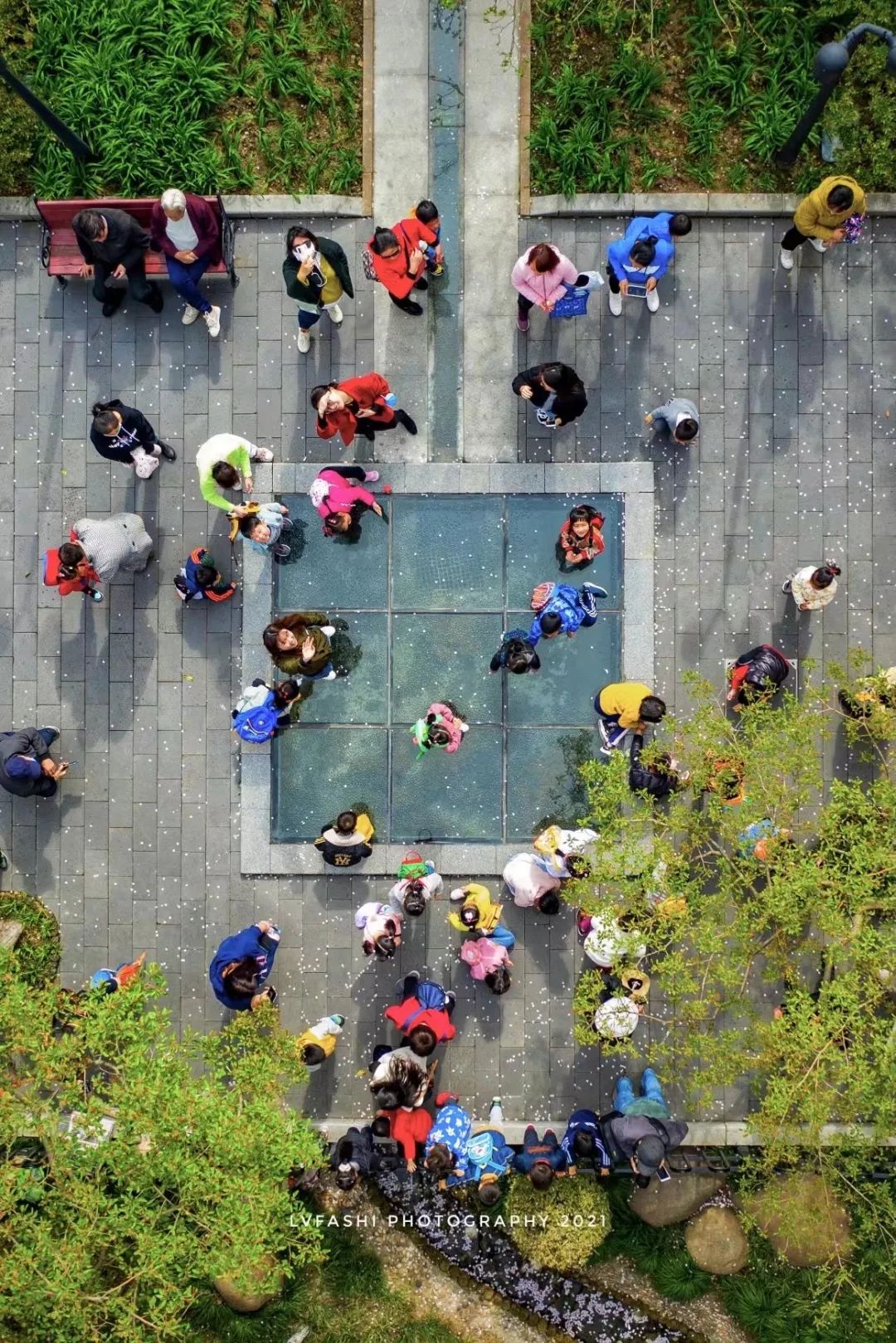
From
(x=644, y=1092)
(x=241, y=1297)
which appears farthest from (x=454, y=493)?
(x=241, y=1297)

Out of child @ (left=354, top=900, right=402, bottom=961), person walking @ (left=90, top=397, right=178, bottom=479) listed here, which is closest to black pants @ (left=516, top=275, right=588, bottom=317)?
person walking @ (left=90, top=397, right=178, bottom=479)

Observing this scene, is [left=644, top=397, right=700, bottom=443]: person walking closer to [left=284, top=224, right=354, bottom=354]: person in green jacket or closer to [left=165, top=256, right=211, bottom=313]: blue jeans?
[left=284, top=224, right=354, bottom=354]: person in green jacket

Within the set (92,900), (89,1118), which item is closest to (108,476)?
(92,900)

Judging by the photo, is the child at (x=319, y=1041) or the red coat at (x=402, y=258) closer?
the red coat at (x=402, y=258)

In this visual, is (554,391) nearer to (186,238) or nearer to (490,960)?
(186,238)

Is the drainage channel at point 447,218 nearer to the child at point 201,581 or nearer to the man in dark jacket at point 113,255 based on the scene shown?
the child at point 201,581

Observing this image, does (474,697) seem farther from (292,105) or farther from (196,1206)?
(292,105)

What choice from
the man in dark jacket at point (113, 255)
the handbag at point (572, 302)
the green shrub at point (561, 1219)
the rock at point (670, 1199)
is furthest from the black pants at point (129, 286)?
the rock at point (670, 1199)
